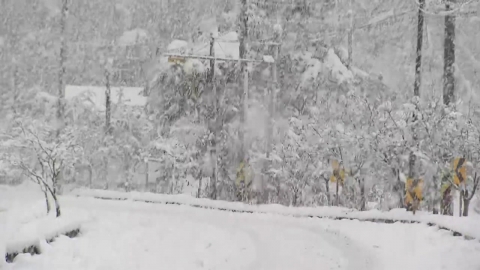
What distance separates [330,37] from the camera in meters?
30.2

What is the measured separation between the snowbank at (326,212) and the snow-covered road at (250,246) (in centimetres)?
36

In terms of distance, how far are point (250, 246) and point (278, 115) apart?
1562 centimetres

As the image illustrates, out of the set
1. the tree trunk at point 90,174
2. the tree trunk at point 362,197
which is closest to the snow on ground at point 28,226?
the tree trunk at point 362,197

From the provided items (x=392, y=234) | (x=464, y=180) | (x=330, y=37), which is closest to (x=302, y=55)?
(x=330, y=37)

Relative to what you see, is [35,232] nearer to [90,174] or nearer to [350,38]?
[90,174]

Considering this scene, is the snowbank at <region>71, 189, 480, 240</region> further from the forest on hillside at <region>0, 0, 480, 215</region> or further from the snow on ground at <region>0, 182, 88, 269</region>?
the snow on ground at <region>0, 182, 88, 269</region>

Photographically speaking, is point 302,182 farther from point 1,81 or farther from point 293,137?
point 1,81

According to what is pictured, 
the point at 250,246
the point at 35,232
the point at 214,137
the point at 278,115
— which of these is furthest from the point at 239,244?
the point at 278,115

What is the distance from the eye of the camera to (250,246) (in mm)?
13203

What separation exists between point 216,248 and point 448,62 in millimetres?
11755

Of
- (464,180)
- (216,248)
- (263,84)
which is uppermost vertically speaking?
(263,84)

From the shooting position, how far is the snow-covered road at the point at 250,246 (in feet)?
35.6

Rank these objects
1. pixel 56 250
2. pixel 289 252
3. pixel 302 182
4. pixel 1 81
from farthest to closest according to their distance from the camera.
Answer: pixel 1 81 < pixel 302 182 < pixel 289 252 < pixel 56 250

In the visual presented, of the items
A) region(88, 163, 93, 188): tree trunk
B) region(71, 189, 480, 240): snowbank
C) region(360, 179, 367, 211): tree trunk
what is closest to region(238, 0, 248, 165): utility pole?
region(71, 189, 480, 240): snowbank
